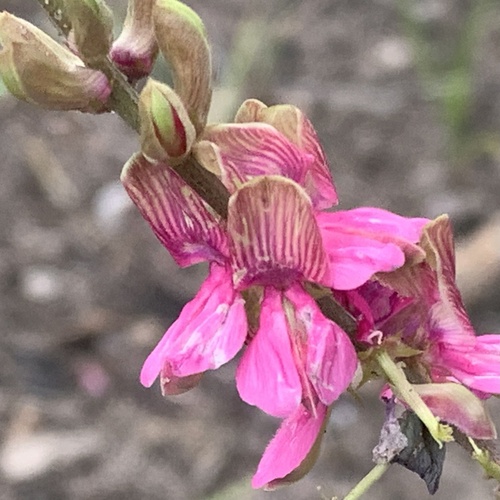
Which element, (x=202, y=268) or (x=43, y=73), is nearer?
(x=43, y=73)

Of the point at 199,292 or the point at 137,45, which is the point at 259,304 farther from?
the point at 137,45

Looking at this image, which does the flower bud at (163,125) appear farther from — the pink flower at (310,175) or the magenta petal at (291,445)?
the magenta petal at (291,445)

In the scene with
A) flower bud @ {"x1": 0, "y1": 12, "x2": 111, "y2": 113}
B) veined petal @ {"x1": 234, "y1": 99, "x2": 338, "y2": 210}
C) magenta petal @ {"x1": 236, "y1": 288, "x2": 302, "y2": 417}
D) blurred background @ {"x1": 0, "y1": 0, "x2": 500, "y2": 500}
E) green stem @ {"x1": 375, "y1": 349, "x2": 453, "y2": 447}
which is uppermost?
flower bud @ {"x1": 0, "y1": 12, "x2": 111, "y2": 113}

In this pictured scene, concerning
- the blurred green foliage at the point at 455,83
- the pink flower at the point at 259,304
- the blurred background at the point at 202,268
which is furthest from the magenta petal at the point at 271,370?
the blurred green foliage at the point at 455,83

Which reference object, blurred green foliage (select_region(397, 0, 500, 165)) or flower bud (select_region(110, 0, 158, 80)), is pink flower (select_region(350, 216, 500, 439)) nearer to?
flower bud (select_region(110, 0, 158, 80))

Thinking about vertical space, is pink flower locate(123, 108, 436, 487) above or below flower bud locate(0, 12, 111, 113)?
below

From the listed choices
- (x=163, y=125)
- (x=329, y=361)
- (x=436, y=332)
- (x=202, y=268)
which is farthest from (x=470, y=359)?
(x=202, y=268)

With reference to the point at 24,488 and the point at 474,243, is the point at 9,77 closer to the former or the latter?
the point at 24,488

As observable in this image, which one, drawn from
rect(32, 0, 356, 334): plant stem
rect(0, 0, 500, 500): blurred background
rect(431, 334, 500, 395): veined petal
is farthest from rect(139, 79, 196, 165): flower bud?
rect(0, 0, 500, 500): blurred background
